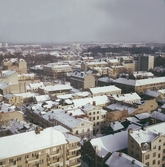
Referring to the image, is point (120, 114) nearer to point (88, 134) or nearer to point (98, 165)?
point (88, 134)

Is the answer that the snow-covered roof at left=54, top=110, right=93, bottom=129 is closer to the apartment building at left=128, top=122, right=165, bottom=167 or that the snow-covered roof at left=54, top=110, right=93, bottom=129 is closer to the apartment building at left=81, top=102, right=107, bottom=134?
the apartment building at left=81, top=102, right=107, bottom=134

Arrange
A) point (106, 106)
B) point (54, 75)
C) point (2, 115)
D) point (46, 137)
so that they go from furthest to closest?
point (54, 75), point (106, 106), point (2, 115), point (46, 137)

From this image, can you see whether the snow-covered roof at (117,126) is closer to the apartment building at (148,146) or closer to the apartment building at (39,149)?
the apartment building at (148,146)

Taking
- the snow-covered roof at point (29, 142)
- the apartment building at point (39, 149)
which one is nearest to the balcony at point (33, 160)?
the apartment building at point (39, 149)

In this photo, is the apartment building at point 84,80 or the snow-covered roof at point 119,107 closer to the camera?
the snow-covered roof at point 119,107

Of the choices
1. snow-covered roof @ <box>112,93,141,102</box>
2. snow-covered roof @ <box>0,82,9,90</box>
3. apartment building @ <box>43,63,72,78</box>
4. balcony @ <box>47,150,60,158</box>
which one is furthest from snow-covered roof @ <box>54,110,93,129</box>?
apartment building @ <box>43,63,72,78</box>

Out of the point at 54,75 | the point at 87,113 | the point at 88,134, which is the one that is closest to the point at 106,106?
the point at 87,113
